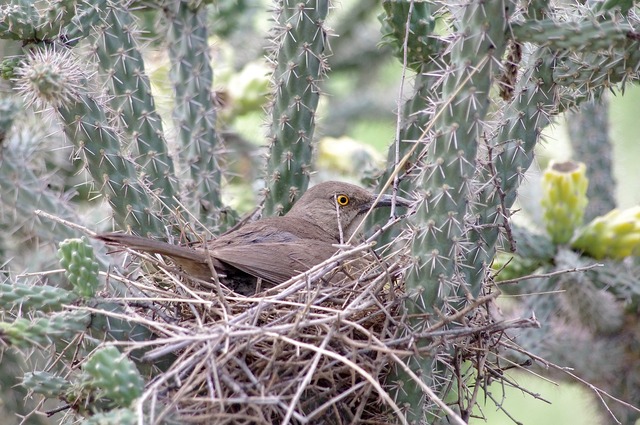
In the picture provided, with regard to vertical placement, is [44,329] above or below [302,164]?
below

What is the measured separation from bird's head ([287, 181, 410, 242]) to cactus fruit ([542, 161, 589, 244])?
126cm

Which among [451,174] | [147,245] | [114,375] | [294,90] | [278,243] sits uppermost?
[294,90]

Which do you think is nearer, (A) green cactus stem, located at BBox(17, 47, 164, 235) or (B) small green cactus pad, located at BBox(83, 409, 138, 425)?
(B) small green cactus pad, located at BBox(83, 409, 138, 425)

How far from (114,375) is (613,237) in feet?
11.8

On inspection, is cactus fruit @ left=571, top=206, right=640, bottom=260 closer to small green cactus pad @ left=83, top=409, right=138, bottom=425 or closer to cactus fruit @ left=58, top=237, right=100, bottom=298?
cactus fruit @ left=58, top=237, right=100, bottom=298

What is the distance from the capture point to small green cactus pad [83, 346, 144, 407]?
9.60 feet

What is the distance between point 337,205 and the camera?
4.98 metres

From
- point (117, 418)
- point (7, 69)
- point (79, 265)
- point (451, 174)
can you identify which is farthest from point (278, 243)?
point (117, 418)

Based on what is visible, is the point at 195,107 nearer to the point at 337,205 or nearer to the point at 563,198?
the point at 337,205

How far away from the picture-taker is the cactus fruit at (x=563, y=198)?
536cm

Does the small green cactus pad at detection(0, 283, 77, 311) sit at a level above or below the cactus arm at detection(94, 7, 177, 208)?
below

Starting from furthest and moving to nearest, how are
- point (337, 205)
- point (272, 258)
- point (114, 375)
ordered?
1. point (337, 205)
2. point (272, 258)
3. point (114, 375)

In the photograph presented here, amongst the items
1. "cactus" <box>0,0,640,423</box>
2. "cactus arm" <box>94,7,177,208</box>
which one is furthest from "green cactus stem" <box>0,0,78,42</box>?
"cactus arm" <box>94,7,177,208</box>

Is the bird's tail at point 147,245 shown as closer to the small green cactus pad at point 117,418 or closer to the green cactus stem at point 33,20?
the small green cactus pad at point 117,418
